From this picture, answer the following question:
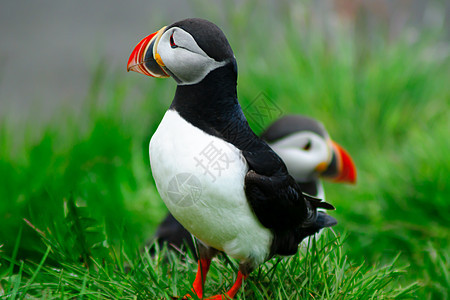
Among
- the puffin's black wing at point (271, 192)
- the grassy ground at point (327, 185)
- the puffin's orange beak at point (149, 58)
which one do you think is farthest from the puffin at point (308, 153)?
the puffin's orange beak at point (149, 58)

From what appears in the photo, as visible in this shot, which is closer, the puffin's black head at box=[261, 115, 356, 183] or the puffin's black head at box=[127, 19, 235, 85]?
the puffin's black head at box=[127, 19, 235, 85]

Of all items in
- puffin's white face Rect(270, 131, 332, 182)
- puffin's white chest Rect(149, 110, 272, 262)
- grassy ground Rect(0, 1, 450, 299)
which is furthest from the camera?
puffin's white face Rect(270, 131, 332, 182)

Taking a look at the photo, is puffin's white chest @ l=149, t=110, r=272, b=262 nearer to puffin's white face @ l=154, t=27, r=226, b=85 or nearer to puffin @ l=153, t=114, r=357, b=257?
puffin's white face @ l=154, t=27, r=226, b=85

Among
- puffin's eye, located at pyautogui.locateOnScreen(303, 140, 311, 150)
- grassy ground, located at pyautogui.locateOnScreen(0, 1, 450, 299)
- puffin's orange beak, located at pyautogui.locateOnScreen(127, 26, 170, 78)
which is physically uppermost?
puffin's orange beak, located at pyautogui.locateOnScreen(127, 26, 170, 78)

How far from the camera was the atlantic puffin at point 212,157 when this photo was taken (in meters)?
1.43

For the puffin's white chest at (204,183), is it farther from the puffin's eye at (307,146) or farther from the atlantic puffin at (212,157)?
the puffin's eye at (307,146)

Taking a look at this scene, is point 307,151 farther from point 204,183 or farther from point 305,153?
point 204,183

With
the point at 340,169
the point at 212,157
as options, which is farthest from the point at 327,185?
the point at 212,157

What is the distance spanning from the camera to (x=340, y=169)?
270 cm

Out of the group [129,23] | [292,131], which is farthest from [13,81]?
[292,131]

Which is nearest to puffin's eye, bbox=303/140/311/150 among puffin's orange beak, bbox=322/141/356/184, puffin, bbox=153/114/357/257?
puffin, bbox=153/114/357/257

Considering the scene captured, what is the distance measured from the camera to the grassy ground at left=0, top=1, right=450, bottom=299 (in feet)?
5.75

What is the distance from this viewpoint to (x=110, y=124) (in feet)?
11.9

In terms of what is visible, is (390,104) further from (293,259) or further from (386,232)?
(293,259)
